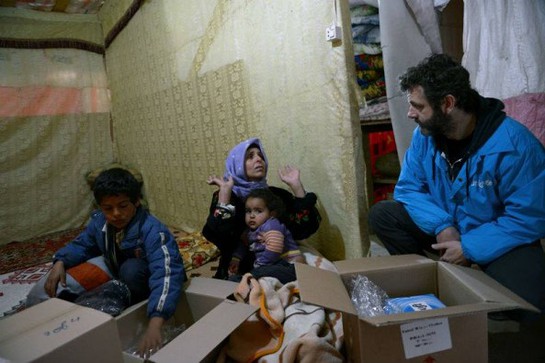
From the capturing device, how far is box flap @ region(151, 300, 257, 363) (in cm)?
95

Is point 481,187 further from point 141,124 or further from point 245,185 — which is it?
point 141,124

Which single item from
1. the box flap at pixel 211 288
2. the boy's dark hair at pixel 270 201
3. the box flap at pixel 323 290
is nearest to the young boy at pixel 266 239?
the boy's dark hair at pixel 270 201

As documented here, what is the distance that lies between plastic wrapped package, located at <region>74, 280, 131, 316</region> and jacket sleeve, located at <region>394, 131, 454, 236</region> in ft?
4.32

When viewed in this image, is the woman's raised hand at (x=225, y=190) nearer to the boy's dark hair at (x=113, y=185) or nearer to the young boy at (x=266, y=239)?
the young boy at (x=266, y=239)

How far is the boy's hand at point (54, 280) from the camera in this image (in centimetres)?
150

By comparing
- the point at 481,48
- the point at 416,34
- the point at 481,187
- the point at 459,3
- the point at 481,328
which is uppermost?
the point at 459,3

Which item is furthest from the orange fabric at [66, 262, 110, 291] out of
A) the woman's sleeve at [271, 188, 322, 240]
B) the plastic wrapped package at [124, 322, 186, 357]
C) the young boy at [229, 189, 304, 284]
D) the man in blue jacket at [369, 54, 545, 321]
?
the man in blue jacket at [369, 54, 545, 321]

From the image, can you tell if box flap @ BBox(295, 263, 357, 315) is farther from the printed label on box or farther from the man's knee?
the man's knee

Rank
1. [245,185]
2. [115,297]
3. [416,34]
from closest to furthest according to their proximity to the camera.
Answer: [115,297] < [416,34] < [245,185]

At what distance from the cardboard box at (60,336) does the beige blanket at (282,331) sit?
0.42 m

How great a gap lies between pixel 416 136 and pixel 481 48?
1.51 ft

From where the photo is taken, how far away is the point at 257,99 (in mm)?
2287

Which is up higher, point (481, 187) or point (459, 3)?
point (459, 3)

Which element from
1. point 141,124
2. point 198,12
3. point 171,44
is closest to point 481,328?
point 198,12
